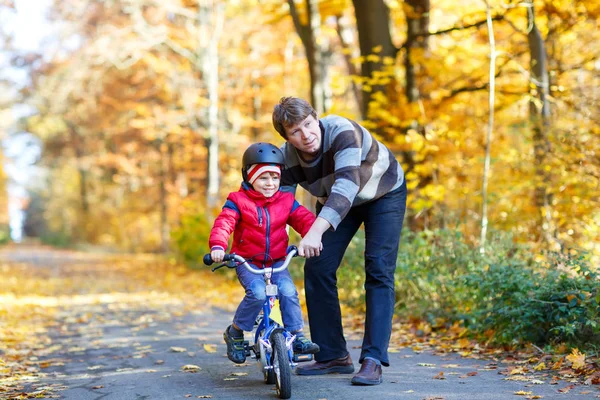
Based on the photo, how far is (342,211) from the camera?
16.3 ft

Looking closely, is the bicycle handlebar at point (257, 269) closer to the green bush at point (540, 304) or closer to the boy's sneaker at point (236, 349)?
the boy's sneaker at point (236, 349)

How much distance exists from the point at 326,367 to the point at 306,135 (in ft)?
5.76

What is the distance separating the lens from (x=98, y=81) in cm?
2780

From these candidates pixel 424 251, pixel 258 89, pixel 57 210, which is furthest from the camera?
pixel 57 210

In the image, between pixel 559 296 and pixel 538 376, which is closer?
pixel 538 376

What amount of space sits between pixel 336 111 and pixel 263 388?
314 inches

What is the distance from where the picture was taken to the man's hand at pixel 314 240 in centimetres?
478

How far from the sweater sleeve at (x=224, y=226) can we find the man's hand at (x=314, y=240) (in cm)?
51

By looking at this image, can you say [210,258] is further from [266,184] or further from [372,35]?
[372,35]

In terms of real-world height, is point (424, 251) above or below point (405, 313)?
above

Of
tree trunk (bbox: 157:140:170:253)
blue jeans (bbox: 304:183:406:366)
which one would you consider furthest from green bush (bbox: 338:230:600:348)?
tree trunk (bbox: 157:140:170:253)

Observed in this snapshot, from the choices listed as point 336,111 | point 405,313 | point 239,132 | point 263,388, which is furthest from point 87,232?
point 263,388

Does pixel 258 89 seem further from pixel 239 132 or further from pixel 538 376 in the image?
pixel 538 376

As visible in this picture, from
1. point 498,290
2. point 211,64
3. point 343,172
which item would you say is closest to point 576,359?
point 498,290
